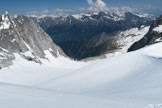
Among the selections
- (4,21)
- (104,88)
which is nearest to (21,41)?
(4,21)

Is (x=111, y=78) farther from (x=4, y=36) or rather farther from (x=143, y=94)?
(x=4, y=36)

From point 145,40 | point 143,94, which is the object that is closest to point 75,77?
point 143,94

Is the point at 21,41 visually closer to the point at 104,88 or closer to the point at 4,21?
the point at 4,21

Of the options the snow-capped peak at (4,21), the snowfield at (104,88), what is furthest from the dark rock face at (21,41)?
the snowfield at (104,88)

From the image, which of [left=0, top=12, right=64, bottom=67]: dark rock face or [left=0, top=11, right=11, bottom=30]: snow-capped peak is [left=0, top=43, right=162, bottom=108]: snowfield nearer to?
[left=0, top=12, right=64, bottom=67]: dark rock face

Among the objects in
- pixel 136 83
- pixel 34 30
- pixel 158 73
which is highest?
pixel 34 30

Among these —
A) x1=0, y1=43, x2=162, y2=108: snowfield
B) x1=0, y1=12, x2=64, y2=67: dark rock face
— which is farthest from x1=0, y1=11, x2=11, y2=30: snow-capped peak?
x1=0, y1=43, x2=162, y2=108: snowfield

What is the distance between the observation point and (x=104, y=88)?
60.9ft

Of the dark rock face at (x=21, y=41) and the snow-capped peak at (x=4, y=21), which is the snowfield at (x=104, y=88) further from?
the snow-capped peak at (x=4, y=21)

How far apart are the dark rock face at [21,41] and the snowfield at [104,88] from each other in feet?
129

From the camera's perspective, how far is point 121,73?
2264 cm

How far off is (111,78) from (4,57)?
45043 millimetres

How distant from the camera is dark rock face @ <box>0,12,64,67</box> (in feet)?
208

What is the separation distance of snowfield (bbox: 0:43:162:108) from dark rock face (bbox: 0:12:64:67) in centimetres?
3920
